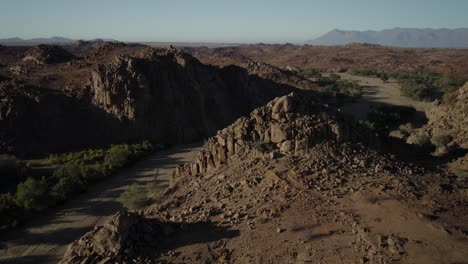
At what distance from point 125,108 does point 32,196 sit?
12.0m

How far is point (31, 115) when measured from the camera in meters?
28.6

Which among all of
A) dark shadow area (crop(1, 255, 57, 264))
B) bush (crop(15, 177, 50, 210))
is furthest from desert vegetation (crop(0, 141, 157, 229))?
dark shadow area (crop(1, 255, 57, 264))

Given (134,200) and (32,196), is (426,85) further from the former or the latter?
(32,196)

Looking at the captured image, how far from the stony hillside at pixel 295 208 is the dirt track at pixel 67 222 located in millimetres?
4305

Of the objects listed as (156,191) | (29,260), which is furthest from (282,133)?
(29,260)

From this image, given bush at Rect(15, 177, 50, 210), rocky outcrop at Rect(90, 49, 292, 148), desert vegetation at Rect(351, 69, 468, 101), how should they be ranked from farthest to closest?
desert vegetation at Rect(351, 69, 468, 101) → rocky outcrop at Rect(90, 49, 292, 148) → bush at Rect(15, 177, 50, 210)

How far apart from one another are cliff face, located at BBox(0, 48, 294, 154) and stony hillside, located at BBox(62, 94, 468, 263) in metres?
16.0

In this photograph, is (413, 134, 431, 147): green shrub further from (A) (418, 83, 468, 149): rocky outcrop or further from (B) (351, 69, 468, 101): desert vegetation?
(B) (351, 69, 468, 101): desert vegetation

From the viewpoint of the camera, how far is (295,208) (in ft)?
38.4

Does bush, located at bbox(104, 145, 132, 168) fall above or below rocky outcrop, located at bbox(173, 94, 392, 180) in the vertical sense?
below

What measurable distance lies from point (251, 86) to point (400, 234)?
2804 cm

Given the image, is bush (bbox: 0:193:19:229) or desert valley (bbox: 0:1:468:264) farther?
bush (bbox: 0:193:19:229)

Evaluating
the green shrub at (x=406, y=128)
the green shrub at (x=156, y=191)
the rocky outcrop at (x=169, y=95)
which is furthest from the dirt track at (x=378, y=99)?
the green shrub at (x=156, y=191)

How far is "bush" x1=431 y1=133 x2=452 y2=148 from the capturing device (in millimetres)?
21734
